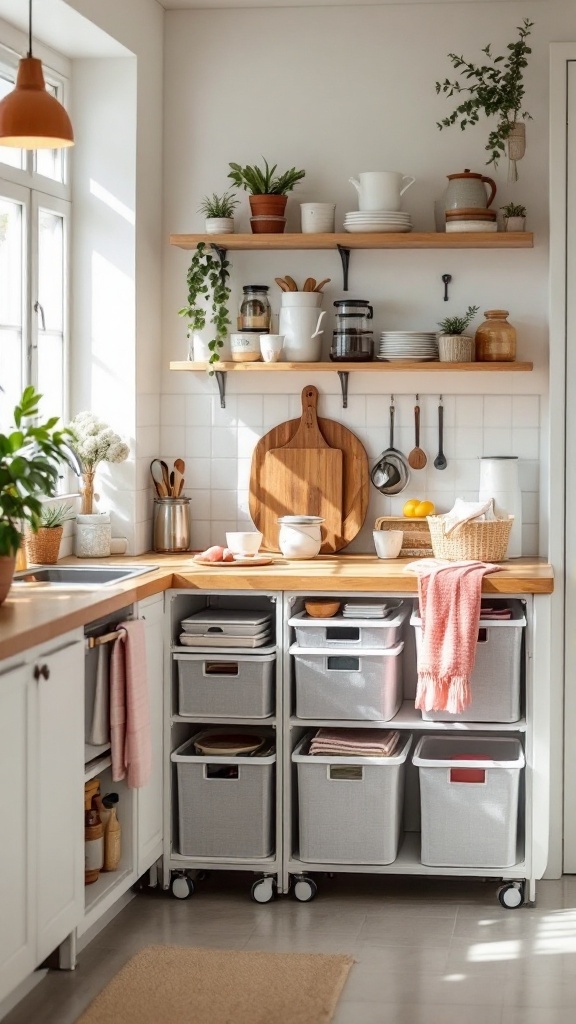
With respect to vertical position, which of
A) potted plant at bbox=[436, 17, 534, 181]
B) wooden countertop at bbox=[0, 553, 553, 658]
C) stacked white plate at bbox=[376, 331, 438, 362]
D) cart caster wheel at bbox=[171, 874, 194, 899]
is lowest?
cart caster wheel at bbox=[171, 874, 194, 899]

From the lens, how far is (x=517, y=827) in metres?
4.29

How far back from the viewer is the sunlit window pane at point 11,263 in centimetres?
421

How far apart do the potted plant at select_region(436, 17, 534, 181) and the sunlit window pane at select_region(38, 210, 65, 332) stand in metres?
1.38

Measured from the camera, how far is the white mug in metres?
4.58

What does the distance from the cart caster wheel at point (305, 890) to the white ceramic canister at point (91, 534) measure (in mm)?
1287

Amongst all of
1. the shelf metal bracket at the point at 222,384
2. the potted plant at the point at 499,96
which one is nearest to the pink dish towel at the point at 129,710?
the shelf metal bracket at the point at 222,384

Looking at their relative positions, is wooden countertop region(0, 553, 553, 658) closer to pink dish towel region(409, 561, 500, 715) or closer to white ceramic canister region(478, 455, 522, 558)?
pink dish towel region(409, 561, 500, 715)

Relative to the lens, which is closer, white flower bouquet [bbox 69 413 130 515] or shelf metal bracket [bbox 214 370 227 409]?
white flower bouquet [bbox 69 413 130 515]

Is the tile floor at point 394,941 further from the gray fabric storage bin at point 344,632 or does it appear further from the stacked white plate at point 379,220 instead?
the stacked white plate at point 379,220

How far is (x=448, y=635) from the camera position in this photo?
3.99m

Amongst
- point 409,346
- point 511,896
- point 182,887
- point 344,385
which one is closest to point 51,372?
point 344,385

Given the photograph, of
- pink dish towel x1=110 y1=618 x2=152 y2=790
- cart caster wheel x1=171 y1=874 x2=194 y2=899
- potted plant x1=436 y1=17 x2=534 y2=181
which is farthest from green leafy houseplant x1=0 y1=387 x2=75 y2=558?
potted plant x1=436 y1=17 x2=534 y2=181

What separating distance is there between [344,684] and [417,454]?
1.00 m

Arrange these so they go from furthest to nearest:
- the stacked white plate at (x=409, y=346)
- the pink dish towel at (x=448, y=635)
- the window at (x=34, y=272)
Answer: the stacked white plate at (x=409, y=346)
the window at (x=34, y=272)
the pink dish towel at (x=448, y=635)
